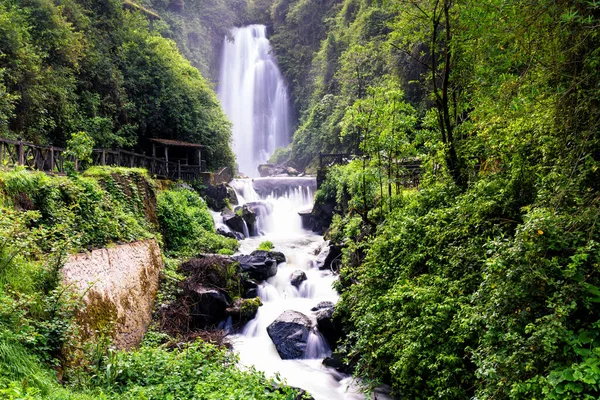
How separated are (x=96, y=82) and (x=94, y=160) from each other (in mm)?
6338

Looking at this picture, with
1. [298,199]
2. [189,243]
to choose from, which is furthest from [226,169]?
[189,243]

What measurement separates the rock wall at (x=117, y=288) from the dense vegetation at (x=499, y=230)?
4.76 metres

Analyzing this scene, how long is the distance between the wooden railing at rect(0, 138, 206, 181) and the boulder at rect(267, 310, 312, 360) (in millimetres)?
7362

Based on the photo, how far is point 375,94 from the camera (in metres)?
9.85

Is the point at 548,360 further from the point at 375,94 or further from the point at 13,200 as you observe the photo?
the point at 13,200

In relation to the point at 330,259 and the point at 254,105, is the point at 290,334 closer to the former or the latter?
the point at 330,259

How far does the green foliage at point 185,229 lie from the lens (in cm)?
1432

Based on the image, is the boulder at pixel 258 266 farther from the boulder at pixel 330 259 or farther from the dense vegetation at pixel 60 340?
the dense vegetation at pixel 60 340

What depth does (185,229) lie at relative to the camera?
15047 mm

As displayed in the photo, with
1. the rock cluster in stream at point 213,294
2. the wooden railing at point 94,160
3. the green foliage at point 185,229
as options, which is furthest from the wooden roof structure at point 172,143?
the rock cluster in stream at point 213,294

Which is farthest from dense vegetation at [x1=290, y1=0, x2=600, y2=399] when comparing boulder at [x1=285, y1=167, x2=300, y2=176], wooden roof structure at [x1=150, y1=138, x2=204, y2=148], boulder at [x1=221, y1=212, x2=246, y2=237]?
boulder at [x1=285, y1=167, x2=300, y2=176]

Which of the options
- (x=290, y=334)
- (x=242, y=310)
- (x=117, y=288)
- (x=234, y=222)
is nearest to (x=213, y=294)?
(x=242, y=310)

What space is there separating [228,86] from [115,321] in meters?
49.4

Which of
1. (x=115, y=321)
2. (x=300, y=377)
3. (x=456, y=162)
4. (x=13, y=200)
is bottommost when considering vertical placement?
(x=300, y=377)
